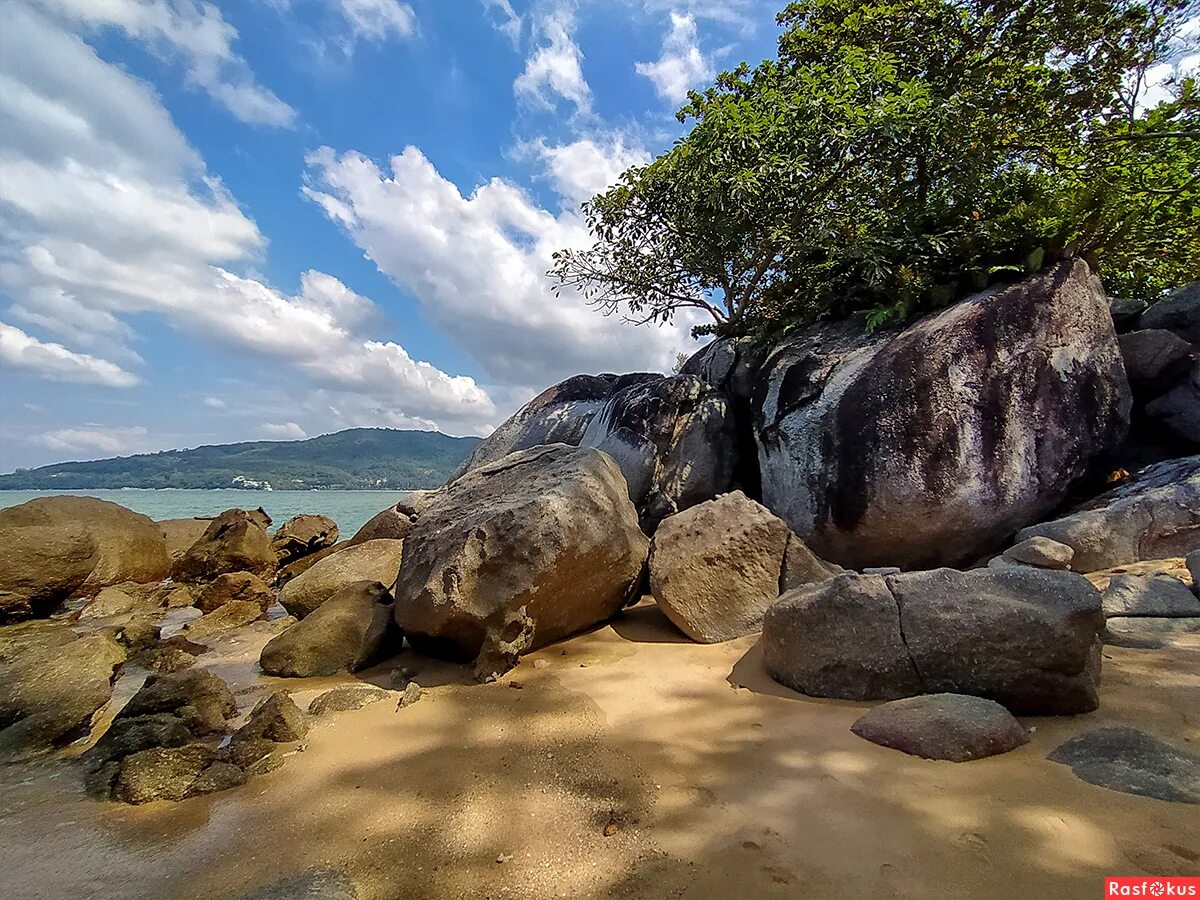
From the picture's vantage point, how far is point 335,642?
576cm

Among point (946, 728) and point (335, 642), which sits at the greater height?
point (946, 728)

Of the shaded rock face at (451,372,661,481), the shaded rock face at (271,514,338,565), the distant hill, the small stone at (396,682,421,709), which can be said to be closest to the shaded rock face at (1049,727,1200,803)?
the small stone at (396,682,421,709)

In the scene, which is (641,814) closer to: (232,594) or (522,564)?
(522,564)

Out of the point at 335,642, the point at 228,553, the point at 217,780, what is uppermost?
the point at 228,553

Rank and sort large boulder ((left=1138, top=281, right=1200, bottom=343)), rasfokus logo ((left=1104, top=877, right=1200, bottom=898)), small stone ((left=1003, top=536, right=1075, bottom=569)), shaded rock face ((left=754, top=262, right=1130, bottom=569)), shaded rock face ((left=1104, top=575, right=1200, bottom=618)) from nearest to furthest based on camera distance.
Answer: rasfokus logo ((left=1104, top=877, right=1200, bottom=898)), shaded rock face ((left=1104, top=575, right=1200, bottom=618)), small stone ((left=1003, top=536, right=1075, bottom=569)), shaded rock face ((left=754, top=262, right=1130, bottom=569)), large boulder ((left=1138, top=281, right=1200, bottom=343))

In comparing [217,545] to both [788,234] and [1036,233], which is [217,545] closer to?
[788,234]

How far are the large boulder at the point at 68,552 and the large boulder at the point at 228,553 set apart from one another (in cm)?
78

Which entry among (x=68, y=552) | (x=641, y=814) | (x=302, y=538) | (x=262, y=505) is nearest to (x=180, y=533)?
(x=302, y=538)

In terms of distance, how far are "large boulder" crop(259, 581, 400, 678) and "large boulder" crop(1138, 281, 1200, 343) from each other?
35.1 ft

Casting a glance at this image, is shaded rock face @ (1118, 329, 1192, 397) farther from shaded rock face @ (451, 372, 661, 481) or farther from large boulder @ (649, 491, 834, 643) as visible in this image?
shaded rock face @ (451, 372, 661, 481)

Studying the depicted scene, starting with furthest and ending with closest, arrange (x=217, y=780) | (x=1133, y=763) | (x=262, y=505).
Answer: (x=262, y=505), (x=217, y=780), (x=1133, y=763)

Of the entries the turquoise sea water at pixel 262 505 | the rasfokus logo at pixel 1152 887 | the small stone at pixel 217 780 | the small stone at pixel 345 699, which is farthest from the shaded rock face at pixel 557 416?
the rasfokus logo at pixel 1152 887

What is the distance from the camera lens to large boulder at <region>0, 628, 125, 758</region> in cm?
418

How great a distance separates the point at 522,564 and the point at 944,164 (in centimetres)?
860
